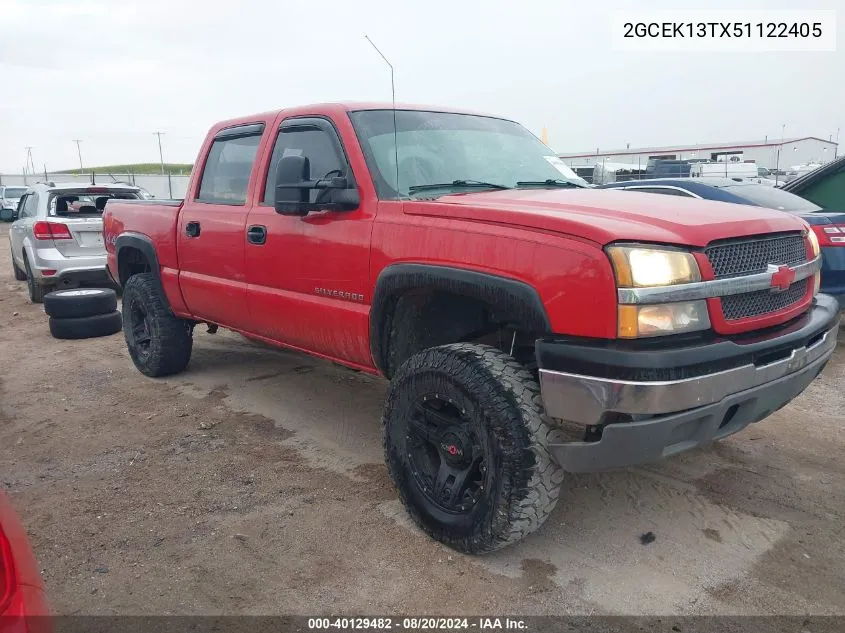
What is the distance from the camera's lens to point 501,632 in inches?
97.0

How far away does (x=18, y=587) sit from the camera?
4.79 feet

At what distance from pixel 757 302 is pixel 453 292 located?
1213 millimetres

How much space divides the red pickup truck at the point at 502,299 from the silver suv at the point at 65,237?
5.53 metres

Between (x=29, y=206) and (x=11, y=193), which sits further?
(x=11, y=193)

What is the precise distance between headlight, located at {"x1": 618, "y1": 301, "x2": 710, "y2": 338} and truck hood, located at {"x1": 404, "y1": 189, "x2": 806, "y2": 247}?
235mm

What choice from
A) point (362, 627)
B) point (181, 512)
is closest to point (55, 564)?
point (181, 512)

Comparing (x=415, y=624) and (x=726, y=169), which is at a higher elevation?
(x=726, y=169)

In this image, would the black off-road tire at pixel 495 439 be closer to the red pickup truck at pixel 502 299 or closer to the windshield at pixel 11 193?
the red pickup truck at pixel 502 299

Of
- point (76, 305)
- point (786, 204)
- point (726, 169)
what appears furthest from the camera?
point (726, 169)

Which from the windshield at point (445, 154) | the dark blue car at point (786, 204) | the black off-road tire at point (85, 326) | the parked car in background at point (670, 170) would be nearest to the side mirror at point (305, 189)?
the windshield at point (445, 154)

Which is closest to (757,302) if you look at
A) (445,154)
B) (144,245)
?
(445,154)

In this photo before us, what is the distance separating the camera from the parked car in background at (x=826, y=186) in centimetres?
813

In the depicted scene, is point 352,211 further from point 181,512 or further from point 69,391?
point 69,391

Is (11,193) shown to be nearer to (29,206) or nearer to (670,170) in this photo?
(29,206)
